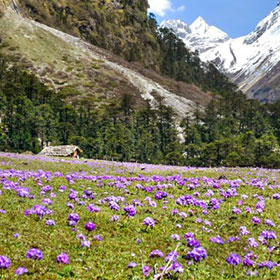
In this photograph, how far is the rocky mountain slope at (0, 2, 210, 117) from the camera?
130 m

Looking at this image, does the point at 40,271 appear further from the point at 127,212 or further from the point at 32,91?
the point at 32,91

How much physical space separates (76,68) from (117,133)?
6297cm

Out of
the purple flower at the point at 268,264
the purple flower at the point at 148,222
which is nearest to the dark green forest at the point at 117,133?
the purple flower at the point at 148,222

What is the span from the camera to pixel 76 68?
463 ft

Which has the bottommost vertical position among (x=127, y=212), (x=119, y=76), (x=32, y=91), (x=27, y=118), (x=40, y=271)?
(x=40, y=271)

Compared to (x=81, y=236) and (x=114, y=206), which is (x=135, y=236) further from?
(x=114, y=206)

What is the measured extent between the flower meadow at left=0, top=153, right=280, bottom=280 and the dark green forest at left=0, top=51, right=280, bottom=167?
61023 millimetres

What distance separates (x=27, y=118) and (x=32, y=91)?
75.8 feet

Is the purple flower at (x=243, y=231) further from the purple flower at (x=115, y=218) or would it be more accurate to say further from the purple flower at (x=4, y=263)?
the purple flower at (x=4, y=263)

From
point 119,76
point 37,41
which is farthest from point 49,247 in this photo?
point 37,41

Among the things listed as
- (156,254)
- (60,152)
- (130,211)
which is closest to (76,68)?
(60,152)

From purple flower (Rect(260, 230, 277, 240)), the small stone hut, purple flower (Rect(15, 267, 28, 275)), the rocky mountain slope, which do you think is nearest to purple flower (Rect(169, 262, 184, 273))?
purple flower (Rect(15, 267, 28, 275))

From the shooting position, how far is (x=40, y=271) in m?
7.02

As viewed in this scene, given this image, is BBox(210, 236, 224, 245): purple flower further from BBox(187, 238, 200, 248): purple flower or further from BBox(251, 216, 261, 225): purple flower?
BBox(251, 216, 261, 225): purple flower
